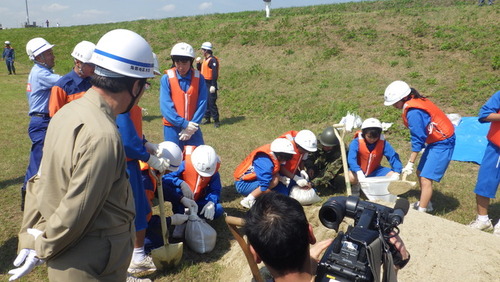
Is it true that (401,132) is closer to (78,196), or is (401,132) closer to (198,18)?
(78,196)

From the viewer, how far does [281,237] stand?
4.98 ft

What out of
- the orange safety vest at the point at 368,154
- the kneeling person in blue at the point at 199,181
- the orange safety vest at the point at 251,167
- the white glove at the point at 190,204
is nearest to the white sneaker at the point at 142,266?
the white glove at the point at 190,204

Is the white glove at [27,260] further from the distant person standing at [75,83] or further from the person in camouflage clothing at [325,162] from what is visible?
the person in camouflage clothing at [325,162]

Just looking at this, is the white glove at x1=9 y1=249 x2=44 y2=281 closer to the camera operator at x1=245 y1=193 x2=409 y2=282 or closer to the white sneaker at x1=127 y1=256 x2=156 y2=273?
the camera operator at x1=245 y1=193 x2=409 y2=282

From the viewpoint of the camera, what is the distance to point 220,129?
Result: 977 centimetres

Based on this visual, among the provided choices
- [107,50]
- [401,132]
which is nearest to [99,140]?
[107,50]

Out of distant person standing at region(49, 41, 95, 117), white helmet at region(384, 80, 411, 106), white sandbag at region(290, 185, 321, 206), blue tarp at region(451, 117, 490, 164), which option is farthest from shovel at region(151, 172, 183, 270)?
blue tarp at region(451, 117, 490, 164)

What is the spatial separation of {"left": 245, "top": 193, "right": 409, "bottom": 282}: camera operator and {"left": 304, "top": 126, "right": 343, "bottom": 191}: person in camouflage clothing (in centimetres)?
402

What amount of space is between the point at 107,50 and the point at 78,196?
27.2 inches

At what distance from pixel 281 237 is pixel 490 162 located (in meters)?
3.65

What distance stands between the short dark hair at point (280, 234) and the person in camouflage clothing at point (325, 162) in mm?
4045

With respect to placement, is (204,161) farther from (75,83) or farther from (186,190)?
(75,83)

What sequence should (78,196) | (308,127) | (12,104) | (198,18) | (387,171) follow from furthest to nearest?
(198,18) → (12,104) → (308,127) → (387,171) → (78,196)

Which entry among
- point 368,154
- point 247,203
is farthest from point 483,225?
point 247,203
